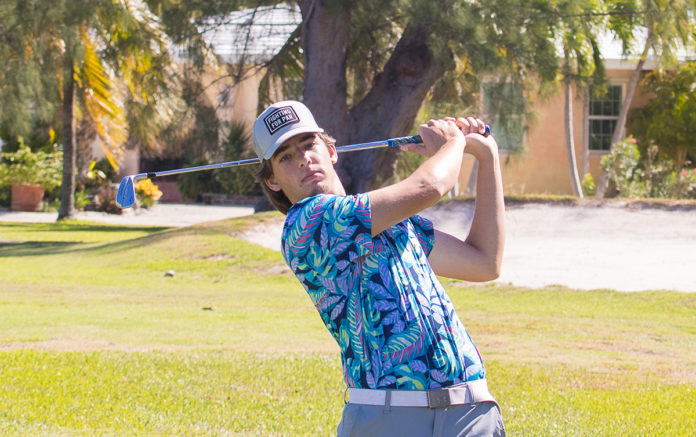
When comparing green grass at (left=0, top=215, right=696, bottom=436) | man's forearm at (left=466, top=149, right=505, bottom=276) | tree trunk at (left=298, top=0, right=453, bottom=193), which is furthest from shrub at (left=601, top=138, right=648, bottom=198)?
Result: man's forearm at (left=466, top=149, right=505, bottom=276)

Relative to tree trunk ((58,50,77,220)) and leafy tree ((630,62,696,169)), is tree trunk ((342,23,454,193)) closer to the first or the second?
tree trunk ((58,50,77,220))

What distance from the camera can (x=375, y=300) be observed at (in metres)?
2.32

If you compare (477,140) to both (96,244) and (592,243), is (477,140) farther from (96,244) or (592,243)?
(96,244)

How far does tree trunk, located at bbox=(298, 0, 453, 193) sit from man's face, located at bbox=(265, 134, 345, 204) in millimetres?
13913

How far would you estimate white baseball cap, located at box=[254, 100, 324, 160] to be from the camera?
252 centimetres

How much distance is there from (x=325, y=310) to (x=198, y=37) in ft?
49.7

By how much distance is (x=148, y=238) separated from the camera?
16.4 m

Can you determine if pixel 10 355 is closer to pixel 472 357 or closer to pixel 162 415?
pixel 162 415

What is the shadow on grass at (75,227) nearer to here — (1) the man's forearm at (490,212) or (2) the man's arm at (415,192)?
(1) the man's forearm at (490,212)

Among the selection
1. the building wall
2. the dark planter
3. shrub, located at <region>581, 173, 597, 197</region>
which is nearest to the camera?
shrub, located at <region>581, 173, 597, 197</region>

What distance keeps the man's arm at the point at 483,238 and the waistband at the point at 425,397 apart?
485 mm

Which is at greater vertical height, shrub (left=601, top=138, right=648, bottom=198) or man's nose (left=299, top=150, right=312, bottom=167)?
man's nose (left=299, top=150, right=312, bottom=167)

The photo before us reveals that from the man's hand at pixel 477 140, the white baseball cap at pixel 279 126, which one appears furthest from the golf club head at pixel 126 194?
the man's hand at pixel 477 140

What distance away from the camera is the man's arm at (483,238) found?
271 centimetres
